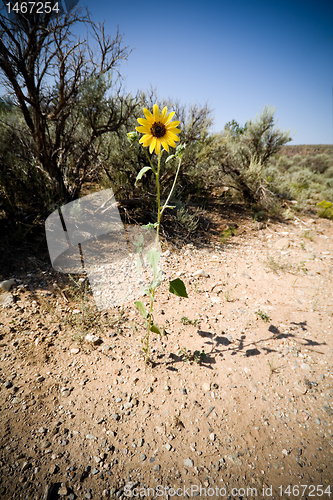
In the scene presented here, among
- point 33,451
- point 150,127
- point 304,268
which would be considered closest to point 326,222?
point 304,268

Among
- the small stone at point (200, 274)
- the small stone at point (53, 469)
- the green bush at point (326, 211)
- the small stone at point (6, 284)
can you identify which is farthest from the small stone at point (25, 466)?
the green bush at point (326, 211)

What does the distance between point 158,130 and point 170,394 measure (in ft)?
6.89

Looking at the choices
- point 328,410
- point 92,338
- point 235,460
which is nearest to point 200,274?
point 92,338

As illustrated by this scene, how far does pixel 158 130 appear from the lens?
1.54 m

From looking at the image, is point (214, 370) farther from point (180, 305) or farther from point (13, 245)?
point (13, 245)

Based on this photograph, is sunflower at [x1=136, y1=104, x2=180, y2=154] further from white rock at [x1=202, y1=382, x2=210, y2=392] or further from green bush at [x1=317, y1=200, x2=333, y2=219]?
green bush at [x1=317, y1=200, x2=333, y2=219]

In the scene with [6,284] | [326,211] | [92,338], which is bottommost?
[92,338]

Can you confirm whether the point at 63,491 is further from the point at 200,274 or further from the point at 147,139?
the point at 200,274

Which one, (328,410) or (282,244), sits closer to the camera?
(328,410)

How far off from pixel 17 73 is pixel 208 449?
4801mm

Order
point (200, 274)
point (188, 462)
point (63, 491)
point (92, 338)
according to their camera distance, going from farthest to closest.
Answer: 1. point (200, 274)
2. point (92, 338)
3. point (188, 462)
4. point (63, 491)

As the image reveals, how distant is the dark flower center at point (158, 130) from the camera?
1536 mm

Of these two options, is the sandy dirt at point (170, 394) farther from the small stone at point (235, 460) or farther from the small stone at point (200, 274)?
the small stone at point (200, 274)

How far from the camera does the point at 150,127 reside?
5.08 feet
